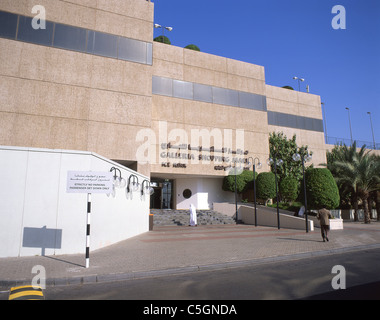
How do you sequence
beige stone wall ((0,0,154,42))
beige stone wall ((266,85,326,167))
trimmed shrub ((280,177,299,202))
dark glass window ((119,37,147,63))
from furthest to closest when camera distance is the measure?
beige stone wall ((266,85,326,167)) < trimmed shrub ((280,177,299,202)) < dark glass window ((119,37,147,63)) < beige stone wall ((0,0,154,42))

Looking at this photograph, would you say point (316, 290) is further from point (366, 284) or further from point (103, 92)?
point (103, 92)

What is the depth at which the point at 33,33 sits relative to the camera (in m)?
20.2

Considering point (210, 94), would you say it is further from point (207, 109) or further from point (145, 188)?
point (145, 188)

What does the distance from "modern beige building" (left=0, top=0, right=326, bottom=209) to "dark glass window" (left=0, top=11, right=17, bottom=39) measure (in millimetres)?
63

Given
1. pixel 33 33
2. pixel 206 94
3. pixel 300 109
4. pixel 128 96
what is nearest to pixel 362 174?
pixel 300 109

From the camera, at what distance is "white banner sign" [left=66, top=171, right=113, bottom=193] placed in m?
7.33

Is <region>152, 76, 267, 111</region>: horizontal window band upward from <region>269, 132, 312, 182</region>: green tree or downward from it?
upward

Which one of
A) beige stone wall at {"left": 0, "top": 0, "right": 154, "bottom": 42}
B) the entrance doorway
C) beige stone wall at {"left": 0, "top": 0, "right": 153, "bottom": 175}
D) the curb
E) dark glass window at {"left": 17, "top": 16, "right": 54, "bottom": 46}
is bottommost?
the curb

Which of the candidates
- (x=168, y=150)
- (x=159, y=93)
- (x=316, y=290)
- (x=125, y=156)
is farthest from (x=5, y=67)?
(x=316, y=290)

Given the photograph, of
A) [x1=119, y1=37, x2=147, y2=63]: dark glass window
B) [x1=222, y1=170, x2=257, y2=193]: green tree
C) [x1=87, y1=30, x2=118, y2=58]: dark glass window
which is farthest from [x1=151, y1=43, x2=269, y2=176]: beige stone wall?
[x1=87, y1=30, x2=118, y2=58]: dark glass window

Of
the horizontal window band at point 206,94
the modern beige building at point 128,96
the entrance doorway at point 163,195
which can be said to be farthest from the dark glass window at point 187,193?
the horizontal window band at point 206,94

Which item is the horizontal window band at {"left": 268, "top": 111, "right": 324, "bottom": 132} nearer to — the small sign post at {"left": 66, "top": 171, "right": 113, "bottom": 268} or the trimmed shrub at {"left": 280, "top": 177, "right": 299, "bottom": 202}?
the trimmed shrub at {"left": 280, "top": 177, "right": 299, "bottom": 202}

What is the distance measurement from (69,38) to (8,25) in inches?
162
